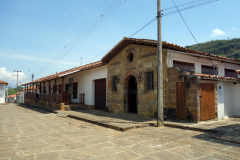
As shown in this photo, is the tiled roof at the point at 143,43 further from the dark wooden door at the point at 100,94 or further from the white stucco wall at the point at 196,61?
the dark wooden door at the point at 100,94

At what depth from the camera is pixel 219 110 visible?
27.6 feet

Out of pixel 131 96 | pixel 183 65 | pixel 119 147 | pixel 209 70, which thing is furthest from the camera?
pixel 131 96

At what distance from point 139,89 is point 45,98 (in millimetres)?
11899

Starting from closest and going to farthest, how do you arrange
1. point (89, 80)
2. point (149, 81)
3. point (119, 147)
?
1. point (119, 147)
2. point (149, 81)
3. point (89, 80)

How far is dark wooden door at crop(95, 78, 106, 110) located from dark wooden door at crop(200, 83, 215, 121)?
7.13m

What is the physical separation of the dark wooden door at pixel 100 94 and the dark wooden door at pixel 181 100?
6.32 m

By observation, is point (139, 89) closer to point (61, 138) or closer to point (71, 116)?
point (71, 116)

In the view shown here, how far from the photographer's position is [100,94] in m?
13.7

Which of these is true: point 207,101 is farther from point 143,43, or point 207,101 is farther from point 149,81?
point 143,43

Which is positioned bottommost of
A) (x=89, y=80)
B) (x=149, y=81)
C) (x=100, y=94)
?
(x=100, y=94)

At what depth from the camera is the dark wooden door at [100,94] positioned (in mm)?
13232

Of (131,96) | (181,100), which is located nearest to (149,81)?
(181,100)

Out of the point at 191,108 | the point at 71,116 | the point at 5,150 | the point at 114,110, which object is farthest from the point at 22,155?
the point at 114,110

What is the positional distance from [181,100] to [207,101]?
1.10 m
